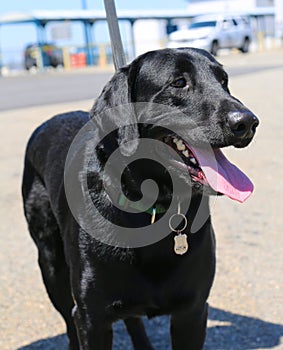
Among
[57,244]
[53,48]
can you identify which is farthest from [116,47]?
[53,48]

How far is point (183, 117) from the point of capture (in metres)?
2.65

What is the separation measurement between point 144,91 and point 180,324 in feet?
3.65

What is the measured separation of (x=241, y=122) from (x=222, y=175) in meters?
0.26

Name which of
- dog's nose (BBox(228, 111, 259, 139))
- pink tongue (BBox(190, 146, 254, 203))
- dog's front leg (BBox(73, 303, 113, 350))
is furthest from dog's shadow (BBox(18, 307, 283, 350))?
dog's nose (BBox(228, 111, 259, 139))

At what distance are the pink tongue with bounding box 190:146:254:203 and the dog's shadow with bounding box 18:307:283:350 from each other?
1.40m

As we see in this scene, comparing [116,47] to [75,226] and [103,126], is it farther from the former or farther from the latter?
[75,226]

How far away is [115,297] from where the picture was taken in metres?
2.81

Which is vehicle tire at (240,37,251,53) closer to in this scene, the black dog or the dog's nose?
the black dog

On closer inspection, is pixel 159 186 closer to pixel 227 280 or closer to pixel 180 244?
pixel 180 244

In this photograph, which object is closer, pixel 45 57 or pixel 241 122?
pixel 241 122

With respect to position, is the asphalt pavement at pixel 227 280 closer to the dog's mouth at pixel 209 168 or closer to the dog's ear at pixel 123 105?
the dog's mouth at pixel 209 168

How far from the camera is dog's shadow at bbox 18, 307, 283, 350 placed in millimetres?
3748

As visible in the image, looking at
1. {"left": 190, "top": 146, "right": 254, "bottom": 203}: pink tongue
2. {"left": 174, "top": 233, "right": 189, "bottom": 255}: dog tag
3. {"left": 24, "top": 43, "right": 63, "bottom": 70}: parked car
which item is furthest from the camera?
{"left": 24, "top": 43, "right": 63, "bottom": 70}: parked car

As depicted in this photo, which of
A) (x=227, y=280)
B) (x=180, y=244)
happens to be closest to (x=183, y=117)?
(x=180, y=244)
